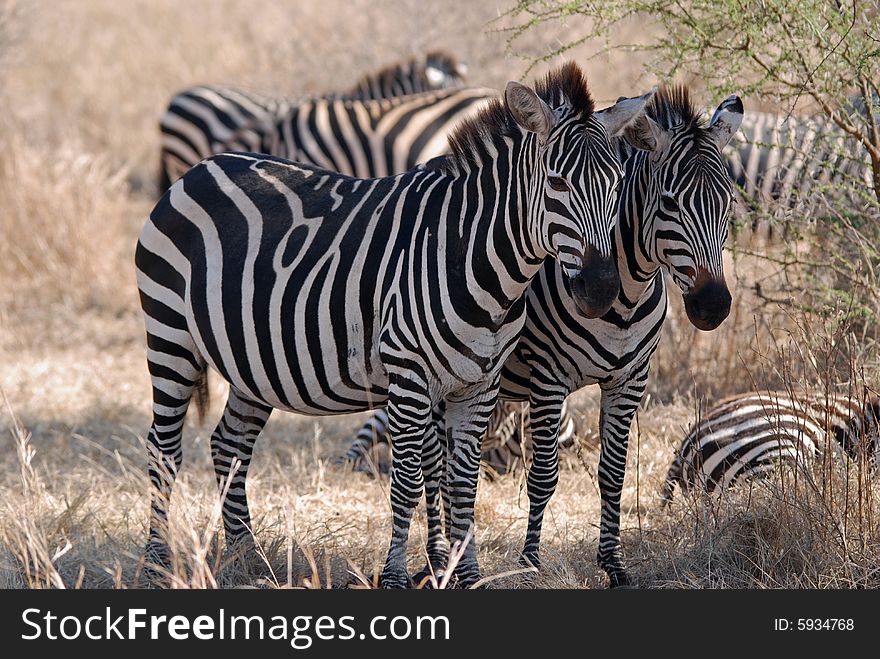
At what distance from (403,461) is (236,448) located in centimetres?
108

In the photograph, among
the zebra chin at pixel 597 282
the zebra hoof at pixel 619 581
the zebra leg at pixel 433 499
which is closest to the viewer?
the zebra chin at pixel 597 282

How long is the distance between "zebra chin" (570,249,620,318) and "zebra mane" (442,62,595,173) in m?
0.51

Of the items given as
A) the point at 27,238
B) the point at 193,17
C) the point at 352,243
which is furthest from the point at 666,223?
the point at 193,17

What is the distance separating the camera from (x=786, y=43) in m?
5.01

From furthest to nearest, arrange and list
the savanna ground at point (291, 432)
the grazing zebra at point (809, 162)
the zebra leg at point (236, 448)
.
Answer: the grazing zebra at point (809, 162), the zebra leg at point (236, 448), the savanna ground at point (291, 432)

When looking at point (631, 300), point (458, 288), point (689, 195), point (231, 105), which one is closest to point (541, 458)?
point (631, 300)

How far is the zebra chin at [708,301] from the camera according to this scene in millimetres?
3680

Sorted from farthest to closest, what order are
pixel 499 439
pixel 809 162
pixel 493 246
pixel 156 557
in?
1. pixel 499 439
2. pixel 809 162
3. pixel 156 557
4. pixel 493 246

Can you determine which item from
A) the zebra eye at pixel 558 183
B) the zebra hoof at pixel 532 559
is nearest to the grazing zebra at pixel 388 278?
the zebra eye at pixel 558 183

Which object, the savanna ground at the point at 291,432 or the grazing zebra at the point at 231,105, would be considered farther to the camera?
the grazing zebra at the point at 231,105

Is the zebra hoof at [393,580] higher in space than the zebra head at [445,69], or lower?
lower

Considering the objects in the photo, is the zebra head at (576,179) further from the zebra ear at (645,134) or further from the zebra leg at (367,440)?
the zebra leg at (367,440)

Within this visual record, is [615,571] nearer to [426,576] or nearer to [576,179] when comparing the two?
[426,576]

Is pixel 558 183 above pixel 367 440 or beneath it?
beneath
